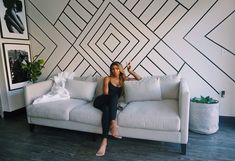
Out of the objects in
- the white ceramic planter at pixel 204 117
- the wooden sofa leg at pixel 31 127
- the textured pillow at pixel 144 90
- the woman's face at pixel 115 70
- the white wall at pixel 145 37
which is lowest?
the wooden sofa leg at pixel 31 127

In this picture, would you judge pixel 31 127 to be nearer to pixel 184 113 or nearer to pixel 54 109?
pixel 54 109

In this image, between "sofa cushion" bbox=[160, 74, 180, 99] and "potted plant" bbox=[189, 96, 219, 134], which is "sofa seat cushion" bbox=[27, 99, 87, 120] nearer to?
"sofa cushion" bbox=[160, 74, 180, 99]

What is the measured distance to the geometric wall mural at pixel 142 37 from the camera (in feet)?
9.51

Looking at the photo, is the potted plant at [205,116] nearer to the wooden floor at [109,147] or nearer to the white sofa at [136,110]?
the wooden floor at [109,147]

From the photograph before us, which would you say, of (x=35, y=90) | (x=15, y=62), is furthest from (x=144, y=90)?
(x=15, y=62)

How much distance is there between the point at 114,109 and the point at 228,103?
1797 mm

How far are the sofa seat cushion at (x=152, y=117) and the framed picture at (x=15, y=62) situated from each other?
2.30 meters

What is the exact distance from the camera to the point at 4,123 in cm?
338

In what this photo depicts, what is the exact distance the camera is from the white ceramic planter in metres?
2.62

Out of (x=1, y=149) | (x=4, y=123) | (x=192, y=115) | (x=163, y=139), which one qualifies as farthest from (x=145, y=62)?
(x=4, y=123)

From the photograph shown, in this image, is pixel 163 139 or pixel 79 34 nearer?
pixel 163 139

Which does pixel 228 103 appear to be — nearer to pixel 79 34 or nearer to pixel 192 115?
pixel 192 115

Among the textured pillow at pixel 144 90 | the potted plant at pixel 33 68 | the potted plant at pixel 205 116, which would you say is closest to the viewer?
the potted plant at pixel 205 116

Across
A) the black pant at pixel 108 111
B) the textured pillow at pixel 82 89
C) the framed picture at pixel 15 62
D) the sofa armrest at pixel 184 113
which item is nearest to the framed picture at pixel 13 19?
the framed picture at pixel 15 62
